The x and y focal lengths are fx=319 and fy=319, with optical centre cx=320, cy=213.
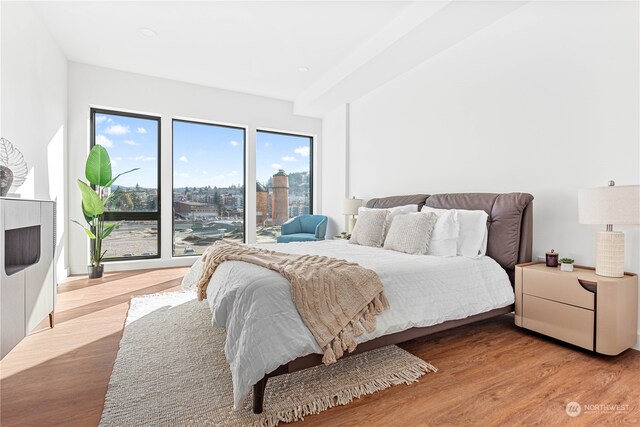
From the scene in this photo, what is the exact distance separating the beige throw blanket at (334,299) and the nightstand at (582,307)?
131 centimetres

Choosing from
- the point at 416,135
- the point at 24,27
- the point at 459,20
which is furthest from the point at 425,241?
the point at 24,27

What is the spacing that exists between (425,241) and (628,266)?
1.37 metres

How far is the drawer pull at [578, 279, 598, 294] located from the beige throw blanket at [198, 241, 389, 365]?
4.50 ft

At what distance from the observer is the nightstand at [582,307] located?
6.63 ft

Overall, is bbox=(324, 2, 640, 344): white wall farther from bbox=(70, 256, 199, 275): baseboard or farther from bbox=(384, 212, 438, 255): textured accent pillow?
bbox=(70, 256, 199, 275): baseboard

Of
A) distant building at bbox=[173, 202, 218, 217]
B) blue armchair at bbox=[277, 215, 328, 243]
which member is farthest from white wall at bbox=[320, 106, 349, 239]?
distant building at bbox=[173, 202, 218, 217]

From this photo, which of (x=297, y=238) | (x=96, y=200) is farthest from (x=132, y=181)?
Answer: (x=297, y=238)

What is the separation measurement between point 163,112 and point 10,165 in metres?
2.59

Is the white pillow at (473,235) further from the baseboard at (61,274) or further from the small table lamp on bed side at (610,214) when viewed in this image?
the baseboard at (61,274)

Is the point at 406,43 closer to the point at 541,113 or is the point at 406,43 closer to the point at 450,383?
the point at 541,113

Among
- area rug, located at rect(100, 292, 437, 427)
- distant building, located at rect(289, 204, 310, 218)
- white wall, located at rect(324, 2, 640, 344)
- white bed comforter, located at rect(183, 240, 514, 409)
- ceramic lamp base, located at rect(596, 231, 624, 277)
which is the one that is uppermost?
white wall, located at rect(324, 2, 640, 344)

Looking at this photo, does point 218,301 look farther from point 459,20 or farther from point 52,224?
point 459,20

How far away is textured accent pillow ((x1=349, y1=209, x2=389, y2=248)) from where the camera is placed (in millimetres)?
3256

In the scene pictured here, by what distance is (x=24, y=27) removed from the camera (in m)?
3.04
